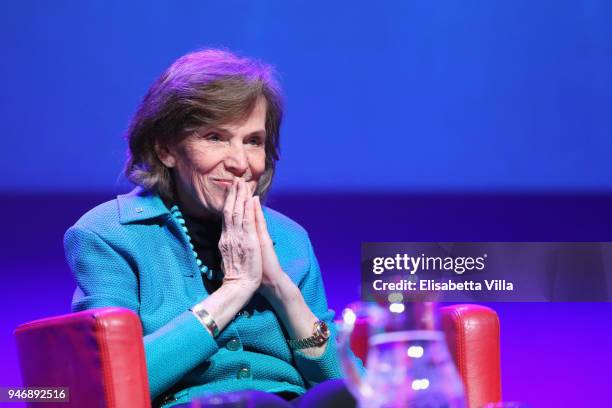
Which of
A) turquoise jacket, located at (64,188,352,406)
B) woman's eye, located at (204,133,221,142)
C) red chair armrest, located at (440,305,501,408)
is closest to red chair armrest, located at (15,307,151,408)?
turquoise jacket, located at (64,188,352,406)

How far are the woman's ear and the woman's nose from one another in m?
0.12

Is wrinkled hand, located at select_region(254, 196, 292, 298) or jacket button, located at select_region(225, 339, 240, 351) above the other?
wrinkled hand, located at select_region(254, 196, 292, 298)

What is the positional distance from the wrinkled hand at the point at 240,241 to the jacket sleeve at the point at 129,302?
0.14 metres

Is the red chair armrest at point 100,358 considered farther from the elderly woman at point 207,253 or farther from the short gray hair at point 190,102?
the short gray hair at point 190,102

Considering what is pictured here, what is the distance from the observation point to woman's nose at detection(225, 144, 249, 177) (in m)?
2.02

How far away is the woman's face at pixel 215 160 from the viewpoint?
2.01 m

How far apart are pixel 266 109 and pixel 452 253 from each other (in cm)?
120

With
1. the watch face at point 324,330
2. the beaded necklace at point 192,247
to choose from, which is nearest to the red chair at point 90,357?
the watch face at point 324,330

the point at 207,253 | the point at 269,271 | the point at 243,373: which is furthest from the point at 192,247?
the point at 243,373

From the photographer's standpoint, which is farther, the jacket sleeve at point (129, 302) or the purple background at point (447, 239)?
the purple background at point (447, 239)

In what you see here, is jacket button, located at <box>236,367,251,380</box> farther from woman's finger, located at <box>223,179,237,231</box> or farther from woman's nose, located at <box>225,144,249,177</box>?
woman's nose, located at <box>225,144,249,177</box>

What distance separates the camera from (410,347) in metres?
1.01

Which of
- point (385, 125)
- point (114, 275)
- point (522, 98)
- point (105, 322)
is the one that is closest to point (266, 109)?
point (114, 275)

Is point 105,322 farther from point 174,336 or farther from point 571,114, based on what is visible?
point 571,114
